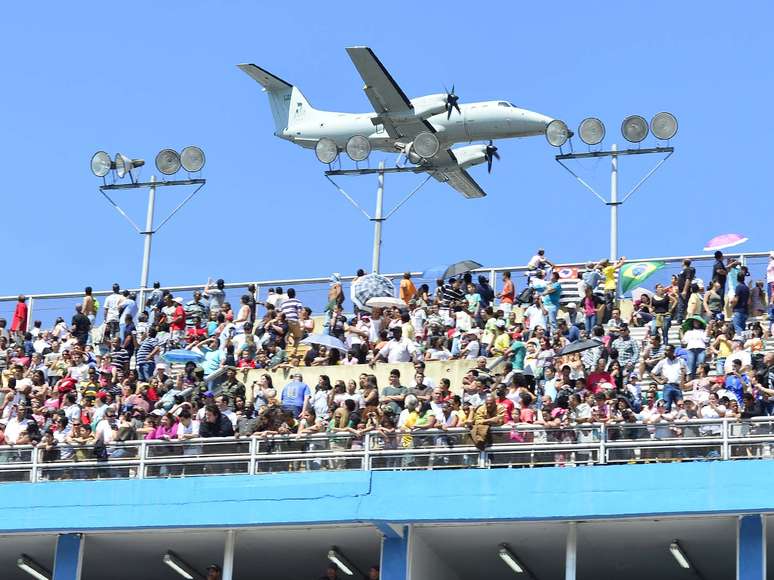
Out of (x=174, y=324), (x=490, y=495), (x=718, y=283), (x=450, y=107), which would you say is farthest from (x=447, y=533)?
(x=450, y=107)

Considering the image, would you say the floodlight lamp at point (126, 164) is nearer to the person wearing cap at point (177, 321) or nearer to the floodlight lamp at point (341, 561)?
the person wearing cap at point (177, 321)

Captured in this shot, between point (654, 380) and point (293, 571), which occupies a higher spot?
point (654, 380)

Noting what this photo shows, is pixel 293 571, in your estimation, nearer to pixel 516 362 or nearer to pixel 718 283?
pixel 516 362

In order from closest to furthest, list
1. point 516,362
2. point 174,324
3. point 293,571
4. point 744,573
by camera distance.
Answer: point 744,573
point 293,571
point 516,362
point 174,324

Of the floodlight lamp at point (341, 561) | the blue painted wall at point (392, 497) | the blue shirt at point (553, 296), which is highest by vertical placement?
the blue shirt at point (553, 296)

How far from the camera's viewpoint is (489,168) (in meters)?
60.1

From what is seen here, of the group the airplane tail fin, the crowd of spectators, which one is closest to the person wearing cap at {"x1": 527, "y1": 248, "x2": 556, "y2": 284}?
the crowd of spectators

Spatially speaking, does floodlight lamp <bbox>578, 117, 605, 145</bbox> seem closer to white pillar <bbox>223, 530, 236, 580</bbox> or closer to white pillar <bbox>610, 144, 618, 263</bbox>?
white pillar <bbox>610, 144, 618, 263</bbox>

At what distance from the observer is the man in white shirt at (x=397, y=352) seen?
3244cm

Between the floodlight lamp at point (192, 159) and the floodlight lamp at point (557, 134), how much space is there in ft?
25.8

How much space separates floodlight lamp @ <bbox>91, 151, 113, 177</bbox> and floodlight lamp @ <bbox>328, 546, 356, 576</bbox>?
20132 mm

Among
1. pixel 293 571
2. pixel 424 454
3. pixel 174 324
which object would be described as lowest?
pixel 293 571

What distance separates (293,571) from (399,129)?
31458mm

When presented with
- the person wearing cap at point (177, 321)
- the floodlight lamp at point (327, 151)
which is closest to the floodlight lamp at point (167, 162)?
the floodlight lamp at point (327, 151)
